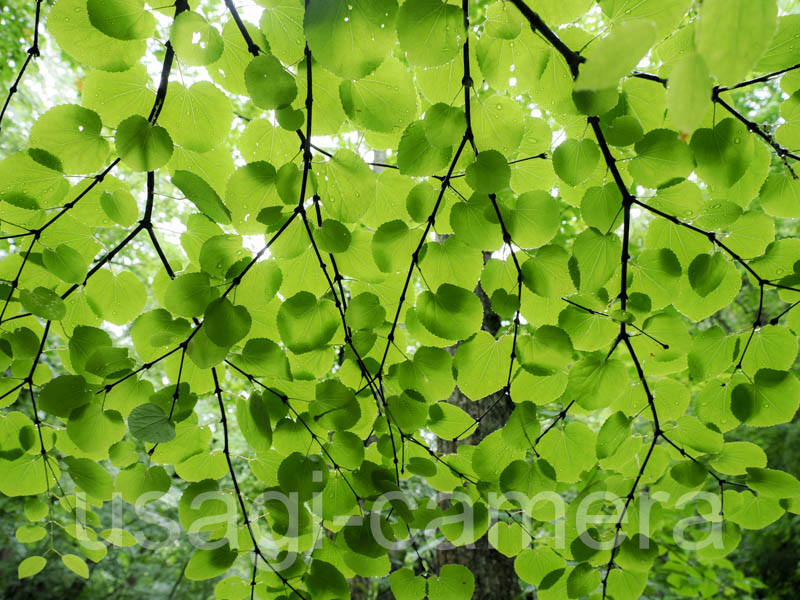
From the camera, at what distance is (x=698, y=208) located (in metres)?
0.79

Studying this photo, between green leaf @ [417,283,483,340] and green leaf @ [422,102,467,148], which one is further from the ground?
green leaf @ [422,102,467,148]

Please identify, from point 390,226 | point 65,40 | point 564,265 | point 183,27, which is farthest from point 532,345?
point 65,40

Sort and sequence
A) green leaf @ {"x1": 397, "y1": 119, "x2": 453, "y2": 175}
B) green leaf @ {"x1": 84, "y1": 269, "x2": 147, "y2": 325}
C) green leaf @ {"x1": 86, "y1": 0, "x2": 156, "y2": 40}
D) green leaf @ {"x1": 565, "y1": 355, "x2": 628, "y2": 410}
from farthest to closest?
1. green leaf @ {"x1": 84, "y1": 269, "x2": 147, "y2": 325}
2. green leaf @ {"x1": 565, "y1": 355, "x2": 628, "y2": 410}
3. green leaf @ {"x1": 397, "y1": 119, "x2": 453, "y2": 175}
4. green leaf @ {"x1": 86, "y1": 0, "x2": 156, "y2": 40}

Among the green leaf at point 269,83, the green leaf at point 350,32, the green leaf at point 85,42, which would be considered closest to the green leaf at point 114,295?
the green leaf at point 85,42

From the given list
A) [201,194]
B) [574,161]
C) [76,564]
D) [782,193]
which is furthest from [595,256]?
[76,564]

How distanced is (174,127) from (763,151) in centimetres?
96

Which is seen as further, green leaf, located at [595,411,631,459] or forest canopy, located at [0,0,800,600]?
green leaf, located at [595,411,631,459]

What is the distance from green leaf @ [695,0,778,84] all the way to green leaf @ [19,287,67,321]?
880 mm

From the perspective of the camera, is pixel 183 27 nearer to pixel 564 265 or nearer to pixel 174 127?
pixel 174 127

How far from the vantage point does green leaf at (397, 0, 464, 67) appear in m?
0.56

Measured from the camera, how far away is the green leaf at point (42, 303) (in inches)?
29.5

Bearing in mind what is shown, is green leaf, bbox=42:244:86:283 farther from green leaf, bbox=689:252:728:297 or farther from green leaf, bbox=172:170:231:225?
green leaf, bbox=689:252:728:297

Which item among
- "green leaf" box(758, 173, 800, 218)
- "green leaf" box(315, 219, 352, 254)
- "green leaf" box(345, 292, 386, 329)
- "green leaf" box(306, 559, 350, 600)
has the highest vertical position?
"green leaf" box(758, 173, 800, 218)

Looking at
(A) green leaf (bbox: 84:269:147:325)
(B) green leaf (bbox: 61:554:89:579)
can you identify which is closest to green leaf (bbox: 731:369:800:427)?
(A) green leaf (bbox: 84:269:147:325)
